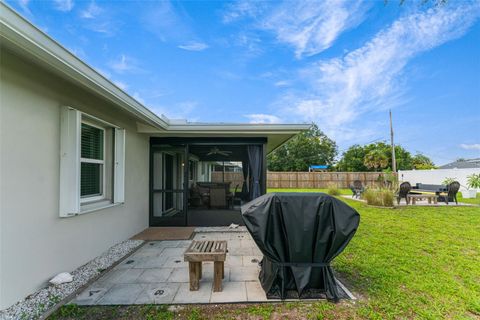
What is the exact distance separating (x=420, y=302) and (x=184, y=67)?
956 centimetres

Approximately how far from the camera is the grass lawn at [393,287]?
7.04ft

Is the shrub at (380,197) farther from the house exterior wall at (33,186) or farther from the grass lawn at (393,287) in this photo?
the house exterior wall at (33,186)

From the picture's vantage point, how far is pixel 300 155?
3108cm

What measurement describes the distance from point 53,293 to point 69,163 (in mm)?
1533

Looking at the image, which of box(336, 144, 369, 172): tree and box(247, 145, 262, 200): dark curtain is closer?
box(247, 145, 262, 200): dark curtain

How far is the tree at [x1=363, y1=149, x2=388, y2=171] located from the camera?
25.2 m

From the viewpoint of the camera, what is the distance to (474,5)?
2.79 m

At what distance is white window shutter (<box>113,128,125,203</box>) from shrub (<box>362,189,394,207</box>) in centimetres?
934

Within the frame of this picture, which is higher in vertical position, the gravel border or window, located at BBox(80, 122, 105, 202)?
window, located at BBox(80, 122, 105, 202)

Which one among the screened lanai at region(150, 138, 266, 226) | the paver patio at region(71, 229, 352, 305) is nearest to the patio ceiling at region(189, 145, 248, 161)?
the screened lanai at region(150, 138, 266, 226)

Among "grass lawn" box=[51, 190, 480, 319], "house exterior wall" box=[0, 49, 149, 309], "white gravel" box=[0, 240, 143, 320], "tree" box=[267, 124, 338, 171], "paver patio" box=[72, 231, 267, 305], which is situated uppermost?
"tree" box=[267, 124, 338, 171]

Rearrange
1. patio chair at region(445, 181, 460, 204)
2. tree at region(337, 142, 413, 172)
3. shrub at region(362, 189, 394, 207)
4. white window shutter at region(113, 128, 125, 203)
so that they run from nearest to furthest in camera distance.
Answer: white window shutter at region(113, 128, 125, 203), shrub at region(362, 189, 394, 207), patio chair at region(445, 181, 460, 204), tree at region(337, 142, 413, 172)

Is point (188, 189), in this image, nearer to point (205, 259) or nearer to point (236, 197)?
point (236, 197)

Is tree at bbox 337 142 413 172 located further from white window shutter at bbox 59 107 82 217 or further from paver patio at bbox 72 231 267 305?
white window shutter at bbox 59 107 82 217
